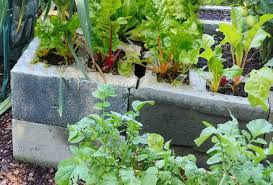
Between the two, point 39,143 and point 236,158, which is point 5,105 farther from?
point 236,158

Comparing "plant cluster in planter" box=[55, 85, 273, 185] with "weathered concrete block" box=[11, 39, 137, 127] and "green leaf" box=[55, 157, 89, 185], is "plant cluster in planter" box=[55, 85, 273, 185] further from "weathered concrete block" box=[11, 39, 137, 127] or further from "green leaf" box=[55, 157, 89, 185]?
"weathered concrete block" box=[11, 39, 137, 127]

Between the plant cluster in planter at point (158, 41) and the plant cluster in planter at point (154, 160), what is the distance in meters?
0.40

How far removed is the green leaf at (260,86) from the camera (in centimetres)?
158

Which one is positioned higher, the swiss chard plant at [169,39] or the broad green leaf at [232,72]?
the swiss chard plant at [169,39]

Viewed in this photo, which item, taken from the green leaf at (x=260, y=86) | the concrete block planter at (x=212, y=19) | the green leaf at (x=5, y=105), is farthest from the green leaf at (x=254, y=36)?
the green leaf at (x=5, y=105)

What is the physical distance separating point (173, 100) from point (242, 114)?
24 centimetres

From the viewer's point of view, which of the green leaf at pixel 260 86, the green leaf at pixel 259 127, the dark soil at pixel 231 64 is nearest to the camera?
the green leaf at pixel 259 127

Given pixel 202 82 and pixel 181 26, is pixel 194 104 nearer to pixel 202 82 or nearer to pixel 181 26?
pixel 202 82

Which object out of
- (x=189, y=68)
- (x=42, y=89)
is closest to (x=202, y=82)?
(x=189, y=68)

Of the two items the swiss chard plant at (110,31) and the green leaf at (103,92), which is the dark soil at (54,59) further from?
Answer: the green leaf at (103,92)

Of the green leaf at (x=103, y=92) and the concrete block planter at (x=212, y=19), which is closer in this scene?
the green leaf at (x=103, y=92)

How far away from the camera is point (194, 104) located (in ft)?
5.85

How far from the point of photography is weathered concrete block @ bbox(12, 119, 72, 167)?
196 cm

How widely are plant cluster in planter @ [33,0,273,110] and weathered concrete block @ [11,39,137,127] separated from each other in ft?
0.16
